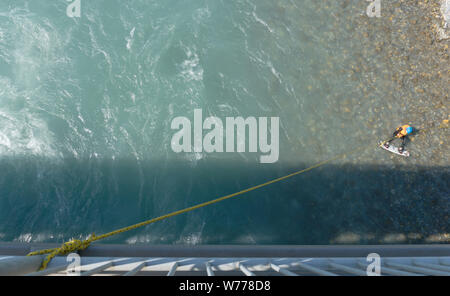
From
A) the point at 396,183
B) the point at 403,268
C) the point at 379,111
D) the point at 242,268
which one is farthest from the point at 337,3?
the point at 242,268

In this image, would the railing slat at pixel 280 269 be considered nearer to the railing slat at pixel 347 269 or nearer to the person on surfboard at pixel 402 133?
the railing slat at pixel 347 269

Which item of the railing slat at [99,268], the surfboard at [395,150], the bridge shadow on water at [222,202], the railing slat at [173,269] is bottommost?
the railing slat at [173,269]

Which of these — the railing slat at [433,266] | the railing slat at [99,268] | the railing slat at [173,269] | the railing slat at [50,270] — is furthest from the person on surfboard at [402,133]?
the railing slat at [50,270]

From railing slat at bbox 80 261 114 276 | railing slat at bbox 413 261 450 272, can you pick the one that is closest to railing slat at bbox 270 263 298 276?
railing slat at bbox 413 261 450 272

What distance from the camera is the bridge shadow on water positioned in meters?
7.76

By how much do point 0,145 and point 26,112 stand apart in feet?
4.36

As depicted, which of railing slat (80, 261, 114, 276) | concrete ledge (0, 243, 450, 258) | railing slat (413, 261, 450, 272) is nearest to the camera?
railing slat (80, 261, 114, 276)

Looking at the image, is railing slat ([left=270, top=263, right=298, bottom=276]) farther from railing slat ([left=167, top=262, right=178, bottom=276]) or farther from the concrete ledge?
railing slat ([left=167, top=262, right=178, bottom=276])

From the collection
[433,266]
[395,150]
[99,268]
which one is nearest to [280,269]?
[433,266]

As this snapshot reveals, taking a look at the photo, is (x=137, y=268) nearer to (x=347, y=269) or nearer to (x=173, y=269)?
(x=173, y=269)

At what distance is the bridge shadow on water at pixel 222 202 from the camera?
7758mm

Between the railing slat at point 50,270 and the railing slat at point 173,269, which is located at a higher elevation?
the railing slat at point 50,270

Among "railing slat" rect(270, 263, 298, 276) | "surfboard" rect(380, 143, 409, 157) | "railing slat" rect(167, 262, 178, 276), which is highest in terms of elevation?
"surfboard" rect(380, 143, 409, 157)
